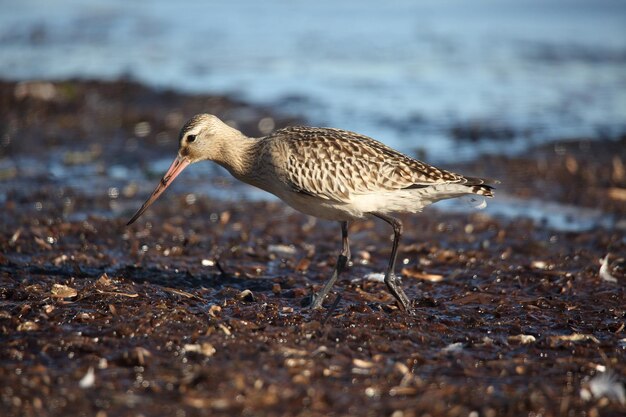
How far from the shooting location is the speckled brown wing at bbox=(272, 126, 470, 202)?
6492 mm

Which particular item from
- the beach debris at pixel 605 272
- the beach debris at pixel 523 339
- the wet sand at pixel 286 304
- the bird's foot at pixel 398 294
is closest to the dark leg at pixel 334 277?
the wet sand at pixel 286 304

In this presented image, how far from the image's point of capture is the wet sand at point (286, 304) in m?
4.78

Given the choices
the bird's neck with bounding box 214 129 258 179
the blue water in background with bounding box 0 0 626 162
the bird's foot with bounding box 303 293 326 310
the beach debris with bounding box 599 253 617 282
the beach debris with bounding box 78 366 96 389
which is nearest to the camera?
the beach debris with bounding box 78 366 96 389

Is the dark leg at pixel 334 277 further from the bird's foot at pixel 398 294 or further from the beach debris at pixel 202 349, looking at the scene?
the beach debris at pixel 202 349

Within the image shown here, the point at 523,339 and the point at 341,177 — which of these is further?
the point at 341,177

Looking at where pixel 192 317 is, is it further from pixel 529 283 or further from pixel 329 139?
pixel 529 283

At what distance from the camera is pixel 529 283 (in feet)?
24.1

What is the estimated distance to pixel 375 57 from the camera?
1794 cm

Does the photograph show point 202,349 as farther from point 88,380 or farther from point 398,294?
point 398,294

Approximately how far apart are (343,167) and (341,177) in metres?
0.10

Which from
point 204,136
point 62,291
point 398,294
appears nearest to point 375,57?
point 204,136

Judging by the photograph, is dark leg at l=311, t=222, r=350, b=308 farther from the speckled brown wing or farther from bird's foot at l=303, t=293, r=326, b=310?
the speckled brown wing

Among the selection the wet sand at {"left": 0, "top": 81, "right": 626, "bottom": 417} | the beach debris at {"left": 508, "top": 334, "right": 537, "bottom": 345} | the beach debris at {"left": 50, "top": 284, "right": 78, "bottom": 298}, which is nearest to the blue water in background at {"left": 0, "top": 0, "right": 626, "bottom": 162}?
the wet sand at {"left": 0, "top": 81, "right": 626, "bottom": 417}

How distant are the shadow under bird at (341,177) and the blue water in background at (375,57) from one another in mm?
5124
